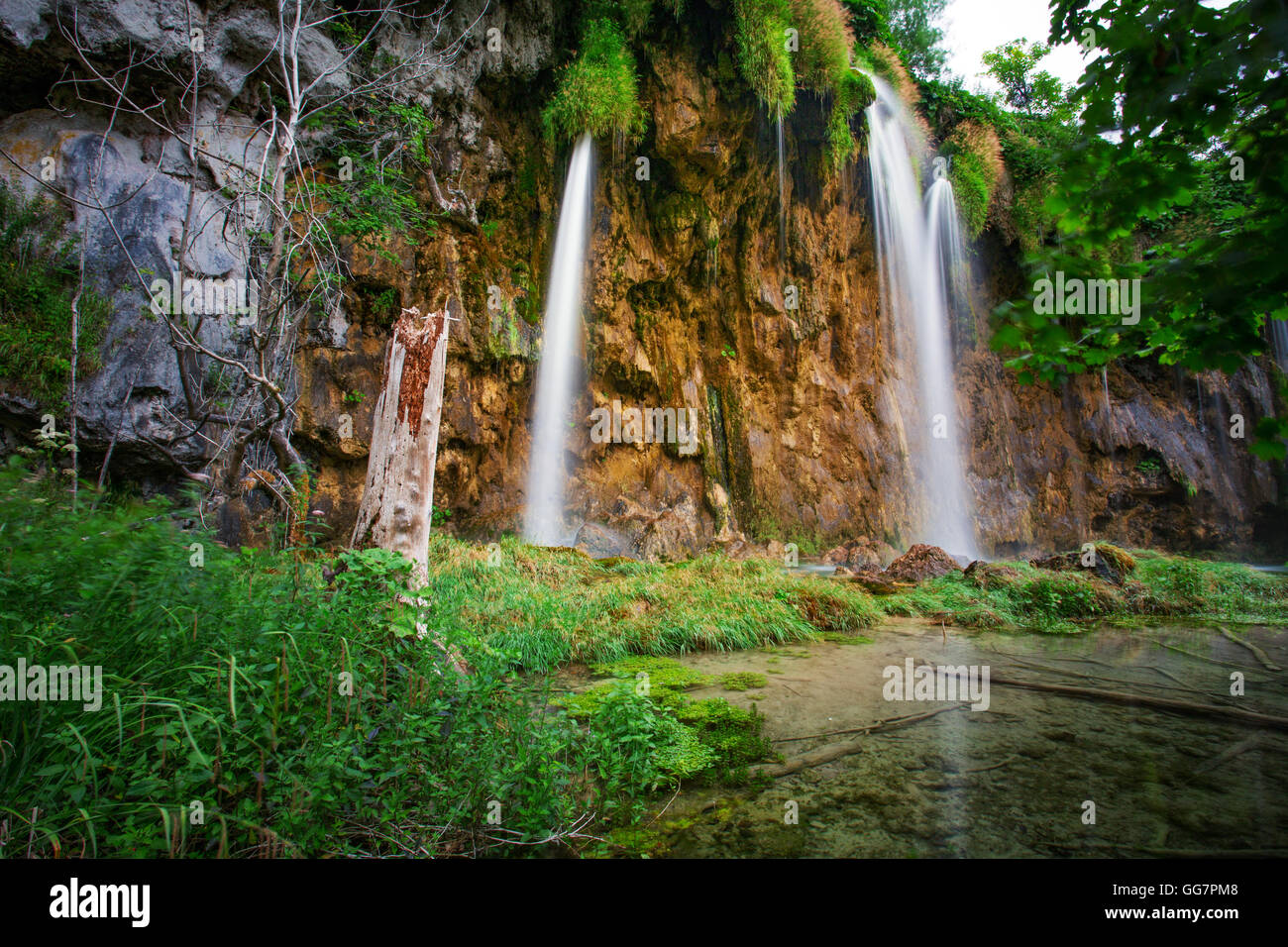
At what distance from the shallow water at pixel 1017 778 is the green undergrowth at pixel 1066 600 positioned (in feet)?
8.28

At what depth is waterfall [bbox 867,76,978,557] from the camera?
15539 mm

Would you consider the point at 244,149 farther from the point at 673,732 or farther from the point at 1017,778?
the point at 1017,778

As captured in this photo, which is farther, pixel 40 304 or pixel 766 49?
pixel 766 49

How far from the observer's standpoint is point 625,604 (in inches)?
277

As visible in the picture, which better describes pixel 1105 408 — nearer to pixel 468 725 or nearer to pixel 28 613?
pixel 468 725

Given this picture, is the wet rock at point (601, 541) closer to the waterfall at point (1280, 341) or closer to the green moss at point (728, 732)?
the green moss at point (728, 732)

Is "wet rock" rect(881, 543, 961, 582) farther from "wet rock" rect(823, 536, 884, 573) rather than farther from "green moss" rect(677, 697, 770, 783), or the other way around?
"green moss" rect(677, 697, 770, 783)

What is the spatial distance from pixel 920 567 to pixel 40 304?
13.9 metres

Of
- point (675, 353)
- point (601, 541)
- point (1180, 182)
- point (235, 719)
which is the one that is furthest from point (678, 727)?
point (675, 353)

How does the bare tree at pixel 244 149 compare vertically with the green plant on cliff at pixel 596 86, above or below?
below

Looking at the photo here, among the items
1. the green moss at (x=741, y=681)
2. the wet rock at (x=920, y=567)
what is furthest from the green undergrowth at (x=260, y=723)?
the wet rock at (x=920, y=567)

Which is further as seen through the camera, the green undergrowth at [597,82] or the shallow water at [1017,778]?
the green undergrowth at [597,82]

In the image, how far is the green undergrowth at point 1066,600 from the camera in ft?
26.3
